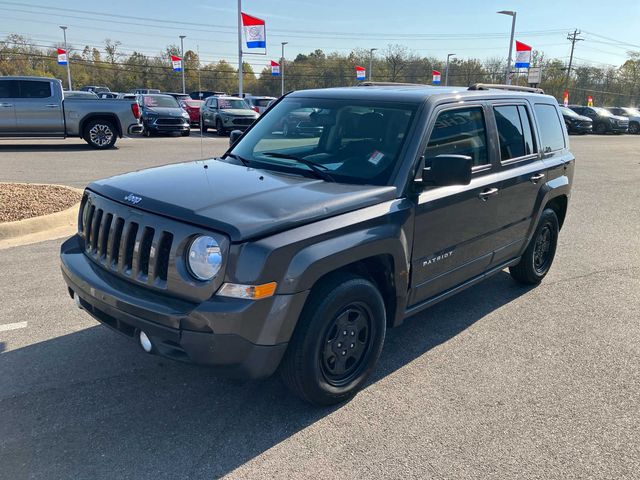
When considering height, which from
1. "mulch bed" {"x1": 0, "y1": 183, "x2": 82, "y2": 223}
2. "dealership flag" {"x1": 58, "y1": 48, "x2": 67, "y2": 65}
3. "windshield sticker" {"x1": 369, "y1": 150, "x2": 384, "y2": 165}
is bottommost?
"mulch bed" {"x1": 0, "y1": 183, "x2": 82, "y2": 223}

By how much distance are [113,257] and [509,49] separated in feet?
143

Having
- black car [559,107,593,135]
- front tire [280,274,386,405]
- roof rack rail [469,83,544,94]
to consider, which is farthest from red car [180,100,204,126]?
front tire [280,274,386,405]

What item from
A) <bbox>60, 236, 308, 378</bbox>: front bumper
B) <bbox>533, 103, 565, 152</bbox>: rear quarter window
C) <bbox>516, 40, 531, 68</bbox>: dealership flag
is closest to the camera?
<bbox>60, 236, 308, 378</bbox>: front bumper

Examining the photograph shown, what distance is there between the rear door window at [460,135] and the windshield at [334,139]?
240 mm

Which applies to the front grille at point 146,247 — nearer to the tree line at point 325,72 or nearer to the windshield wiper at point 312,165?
the windshield wiper at point 312,165

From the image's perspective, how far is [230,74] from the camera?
92625mm

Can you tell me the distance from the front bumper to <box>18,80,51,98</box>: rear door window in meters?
14.8

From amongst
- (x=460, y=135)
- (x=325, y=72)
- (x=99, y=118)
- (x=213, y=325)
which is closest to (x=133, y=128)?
(x=99, y=118)

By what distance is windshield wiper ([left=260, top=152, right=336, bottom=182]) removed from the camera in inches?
140

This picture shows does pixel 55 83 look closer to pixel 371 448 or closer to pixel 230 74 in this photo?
pixel 371 448

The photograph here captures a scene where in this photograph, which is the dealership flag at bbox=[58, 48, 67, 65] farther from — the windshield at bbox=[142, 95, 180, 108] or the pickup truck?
the pickup truck

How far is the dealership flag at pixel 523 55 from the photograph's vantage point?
121 feet

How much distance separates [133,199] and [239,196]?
0.61m

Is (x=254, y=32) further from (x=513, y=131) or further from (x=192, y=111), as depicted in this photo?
(x=513, y=131)
